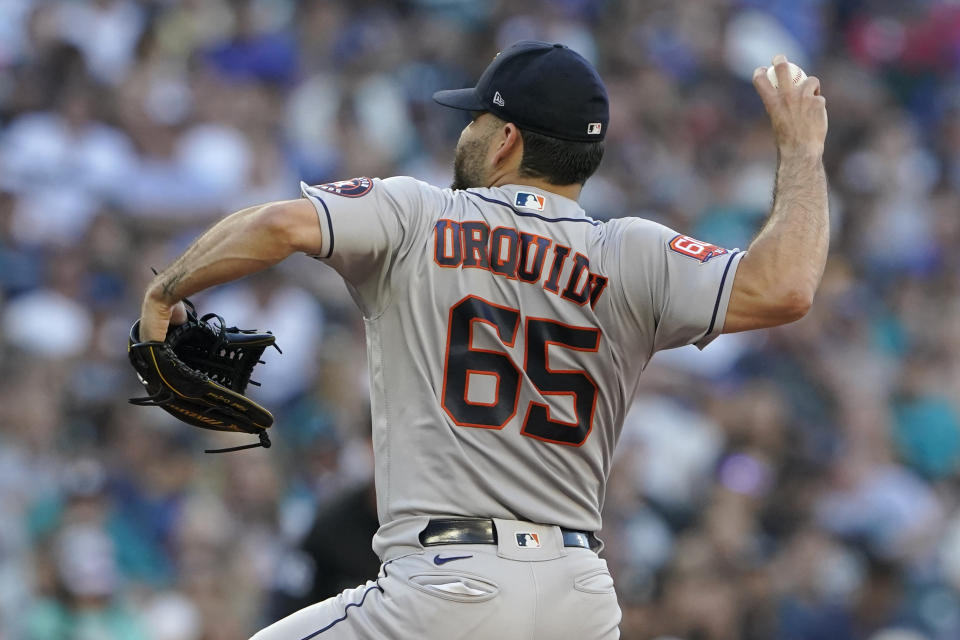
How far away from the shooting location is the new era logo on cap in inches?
127

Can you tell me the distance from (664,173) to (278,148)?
2.90 meters

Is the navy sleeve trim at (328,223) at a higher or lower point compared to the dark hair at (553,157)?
lower

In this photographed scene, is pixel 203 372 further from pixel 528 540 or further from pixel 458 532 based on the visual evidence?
pixel 528 540

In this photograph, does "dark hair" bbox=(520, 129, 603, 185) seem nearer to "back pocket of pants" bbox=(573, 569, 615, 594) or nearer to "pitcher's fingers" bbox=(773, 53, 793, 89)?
"pitcher's fingers" bbox=(773, 53, 793, 89)

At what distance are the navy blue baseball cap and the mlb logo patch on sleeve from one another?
16 centimetres

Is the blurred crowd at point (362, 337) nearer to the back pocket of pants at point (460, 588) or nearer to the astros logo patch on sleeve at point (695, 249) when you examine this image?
the back pocket of pants at point (460, 588)

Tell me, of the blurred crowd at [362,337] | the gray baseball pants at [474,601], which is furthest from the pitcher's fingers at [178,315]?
the blurred crowd at [362,337]

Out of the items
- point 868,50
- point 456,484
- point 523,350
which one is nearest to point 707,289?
point 523,350

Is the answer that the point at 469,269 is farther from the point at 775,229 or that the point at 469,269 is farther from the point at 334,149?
the point at 334,149

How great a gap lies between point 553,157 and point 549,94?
0.15m

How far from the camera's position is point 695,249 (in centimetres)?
328

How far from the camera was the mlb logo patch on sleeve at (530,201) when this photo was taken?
134 inches

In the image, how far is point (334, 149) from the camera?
9.32 meters

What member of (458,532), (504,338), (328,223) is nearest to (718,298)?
(504,338)
